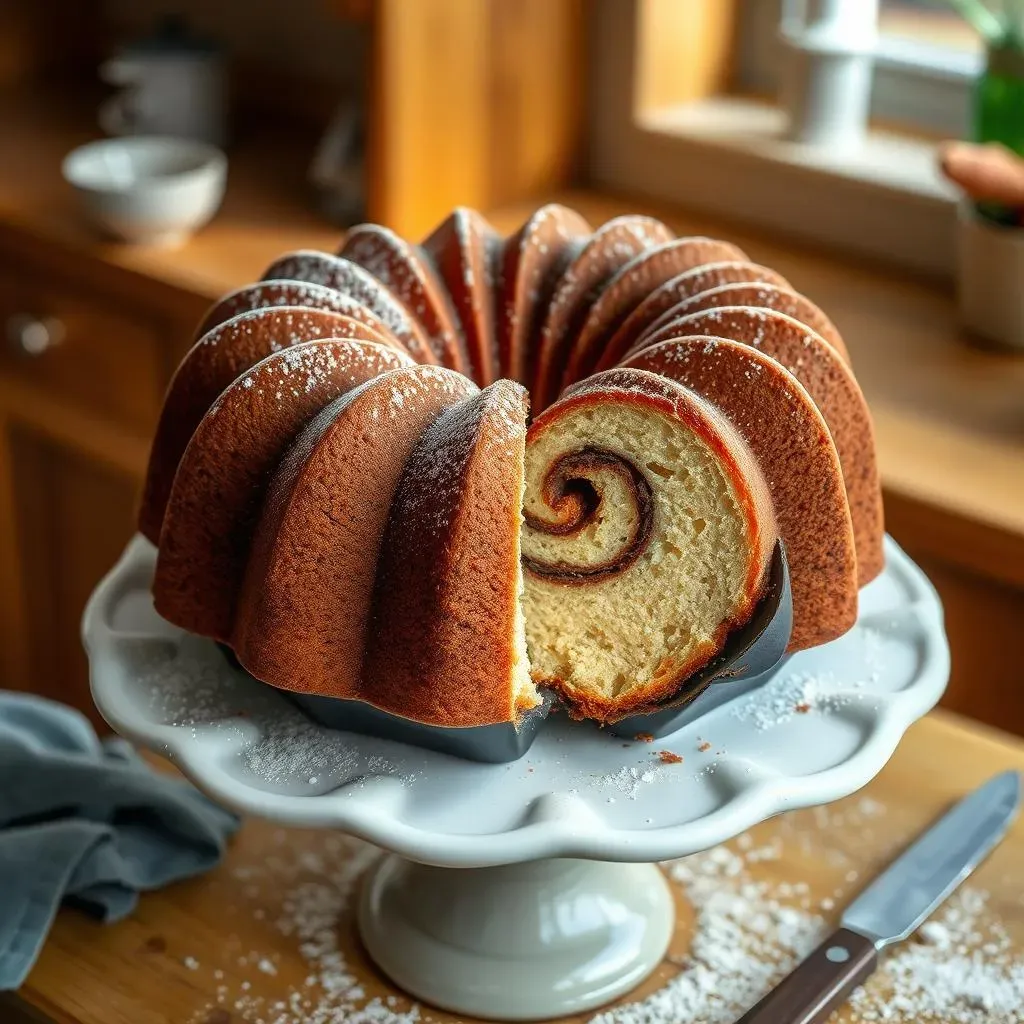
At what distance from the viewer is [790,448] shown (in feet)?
2.59

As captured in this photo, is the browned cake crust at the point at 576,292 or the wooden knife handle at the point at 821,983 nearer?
the wooden knife handle at the point at 821,983

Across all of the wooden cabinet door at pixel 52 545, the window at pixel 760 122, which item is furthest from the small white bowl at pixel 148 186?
the window at pixel 760 122

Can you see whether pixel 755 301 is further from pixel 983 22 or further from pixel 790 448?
pixel 983 22

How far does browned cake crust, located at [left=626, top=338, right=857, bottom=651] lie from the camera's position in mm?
786

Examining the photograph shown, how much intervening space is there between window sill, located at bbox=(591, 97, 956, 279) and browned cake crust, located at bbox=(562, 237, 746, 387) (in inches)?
28.4

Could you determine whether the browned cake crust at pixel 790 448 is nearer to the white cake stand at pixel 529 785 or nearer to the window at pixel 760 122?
the white cake stand at pixel 529 785

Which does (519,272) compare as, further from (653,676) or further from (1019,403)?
(1019,403)

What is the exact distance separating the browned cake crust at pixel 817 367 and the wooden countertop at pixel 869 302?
34cm

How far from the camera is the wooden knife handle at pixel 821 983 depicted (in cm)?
81

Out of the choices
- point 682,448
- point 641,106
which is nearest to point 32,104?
point 641,106

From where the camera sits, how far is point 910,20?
5.85 ft

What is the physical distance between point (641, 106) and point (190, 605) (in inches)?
45.1

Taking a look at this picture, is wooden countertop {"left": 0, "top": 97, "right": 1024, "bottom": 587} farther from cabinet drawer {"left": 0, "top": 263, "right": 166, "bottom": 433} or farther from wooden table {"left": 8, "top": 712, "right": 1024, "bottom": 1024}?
wooden table {"left": 8, "top": 712, "right": 1024, "bottom": 1024}

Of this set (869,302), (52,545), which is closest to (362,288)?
(869,302)
